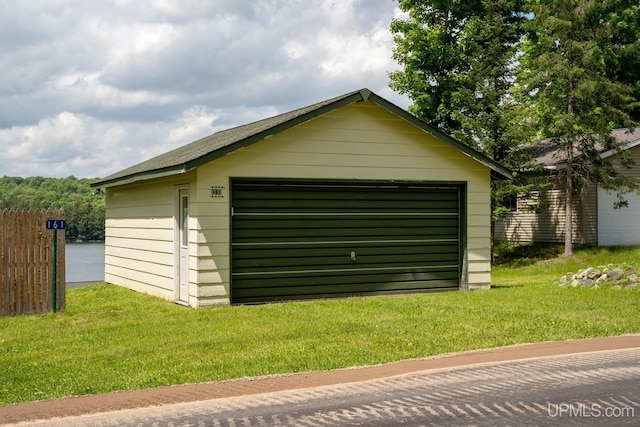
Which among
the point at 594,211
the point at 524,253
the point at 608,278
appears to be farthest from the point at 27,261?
the point at 594,211

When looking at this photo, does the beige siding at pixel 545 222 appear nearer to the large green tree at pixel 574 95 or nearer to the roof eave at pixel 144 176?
the large green tree at pixel 574 95

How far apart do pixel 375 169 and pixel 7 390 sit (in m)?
9.97

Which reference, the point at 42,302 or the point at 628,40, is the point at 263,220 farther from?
the point at 628,40

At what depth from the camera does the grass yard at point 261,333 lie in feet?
28.7

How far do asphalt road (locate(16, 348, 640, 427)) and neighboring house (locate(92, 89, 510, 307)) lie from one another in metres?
7.45

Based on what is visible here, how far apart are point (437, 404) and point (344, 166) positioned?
377 inches

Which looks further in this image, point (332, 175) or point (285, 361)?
point (332, 175)

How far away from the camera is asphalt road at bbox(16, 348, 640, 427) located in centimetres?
637

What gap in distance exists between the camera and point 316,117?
51.0ft

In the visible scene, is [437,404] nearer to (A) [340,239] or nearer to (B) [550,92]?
(A) [340,239]

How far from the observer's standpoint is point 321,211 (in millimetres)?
16125

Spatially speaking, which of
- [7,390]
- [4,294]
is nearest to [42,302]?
[4,294]

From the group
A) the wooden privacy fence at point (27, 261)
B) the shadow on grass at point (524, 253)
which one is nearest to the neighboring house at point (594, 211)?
the shadow on grass at point (524, 253)

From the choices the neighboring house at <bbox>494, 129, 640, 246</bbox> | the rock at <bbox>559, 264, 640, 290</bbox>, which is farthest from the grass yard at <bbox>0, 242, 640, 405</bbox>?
the neighboring house at <bbox>494, 129, 640, 246</bbox>
